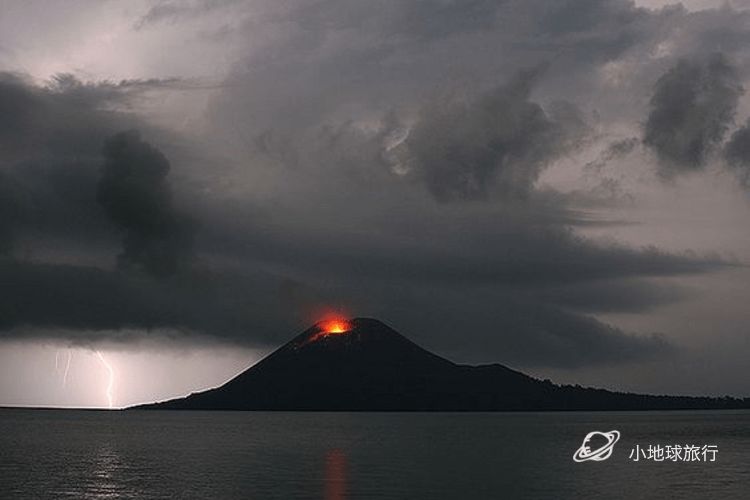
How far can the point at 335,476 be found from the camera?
119 m

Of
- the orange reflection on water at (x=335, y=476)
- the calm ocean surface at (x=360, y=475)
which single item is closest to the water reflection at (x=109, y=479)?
the calm ocean surface at (x=360, y=475)

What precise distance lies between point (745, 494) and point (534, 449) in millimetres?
93057

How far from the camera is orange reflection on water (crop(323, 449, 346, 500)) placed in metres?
96.7

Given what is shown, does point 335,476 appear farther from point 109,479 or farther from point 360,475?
point 109,479

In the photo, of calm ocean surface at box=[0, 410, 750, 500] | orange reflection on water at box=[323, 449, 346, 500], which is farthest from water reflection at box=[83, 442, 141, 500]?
orange reflection on water at box=[323, 449, 346, 500]

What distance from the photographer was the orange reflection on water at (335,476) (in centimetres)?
9669

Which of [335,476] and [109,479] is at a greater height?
[335,476]

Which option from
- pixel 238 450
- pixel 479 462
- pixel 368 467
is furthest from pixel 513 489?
pixel 238 450

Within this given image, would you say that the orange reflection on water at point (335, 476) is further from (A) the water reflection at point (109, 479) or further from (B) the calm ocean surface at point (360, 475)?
(A) the water reflection at point (109, 479)

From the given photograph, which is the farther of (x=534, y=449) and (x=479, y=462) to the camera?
(x=534, y=449)

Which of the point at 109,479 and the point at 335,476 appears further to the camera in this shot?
the point at 335,476

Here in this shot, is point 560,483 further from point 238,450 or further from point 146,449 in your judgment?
point 146,449

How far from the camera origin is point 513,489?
10650cm

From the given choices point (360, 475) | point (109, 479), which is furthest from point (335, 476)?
point (109, 479)
